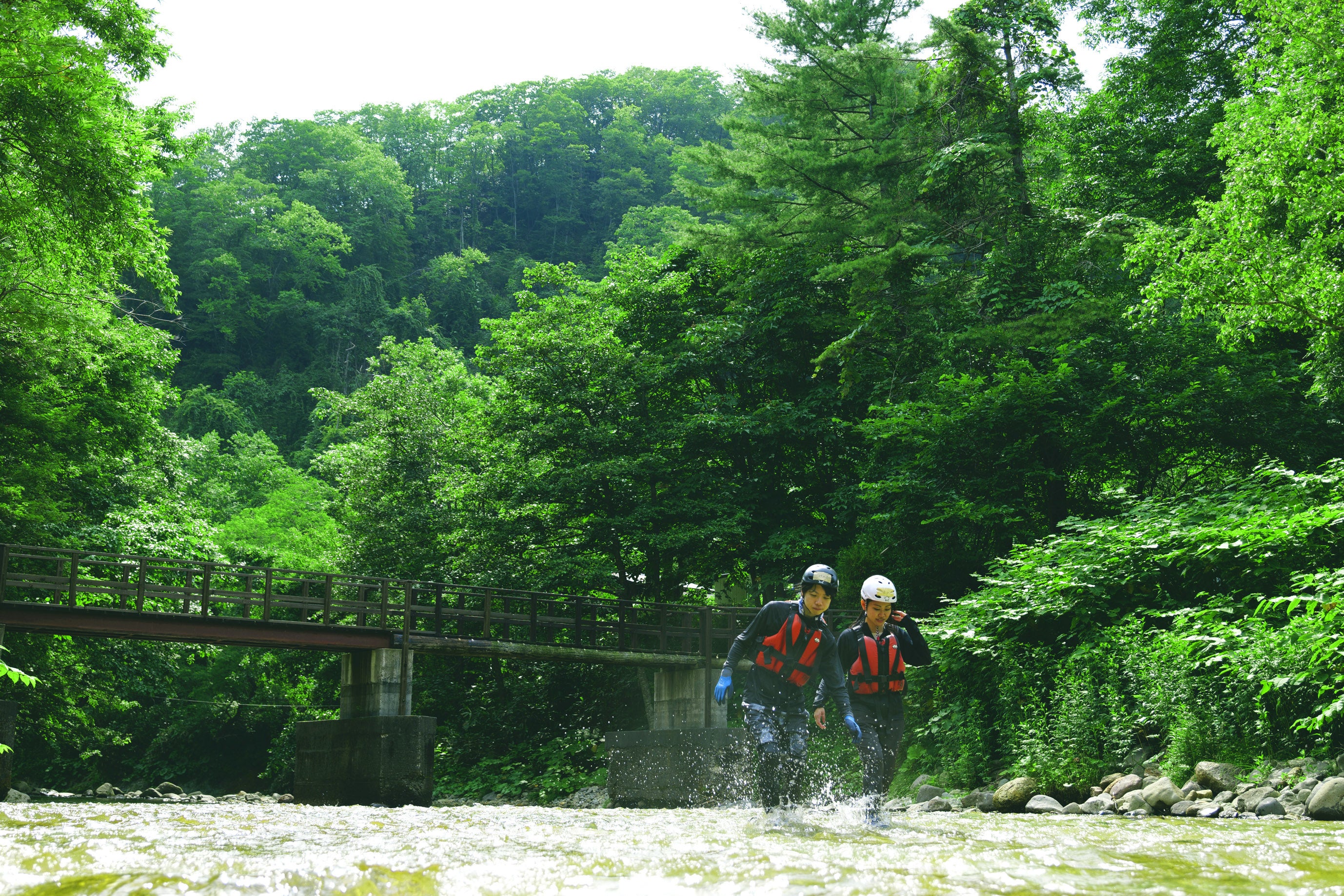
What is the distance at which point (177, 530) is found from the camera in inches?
920

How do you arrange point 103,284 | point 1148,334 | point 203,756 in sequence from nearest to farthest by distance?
point 1148,334, point 103,284, point 203,756

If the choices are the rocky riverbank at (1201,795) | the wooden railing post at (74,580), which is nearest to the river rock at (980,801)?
the rocky riverbank at (1201,795)

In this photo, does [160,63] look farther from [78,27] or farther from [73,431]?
[73,431]

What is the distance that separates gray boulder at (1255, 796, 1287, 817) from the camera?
6793 mm

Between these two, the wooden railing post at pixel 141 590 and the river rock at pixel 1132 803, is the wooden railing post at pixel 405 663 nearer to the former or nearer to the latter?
the wooden railing post at pixel 141 590

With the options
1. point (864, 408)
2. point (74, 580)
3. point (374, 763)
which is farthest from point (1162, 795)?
point (864, 408)

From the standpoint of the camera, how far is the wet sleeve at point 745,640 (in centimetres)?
733

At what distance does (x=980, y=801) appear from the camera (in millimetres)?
9695

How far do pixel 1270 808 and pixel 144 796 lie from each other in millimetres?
25362

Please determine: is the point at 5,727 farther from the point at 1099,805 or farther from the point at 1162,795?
the point at 1162,795

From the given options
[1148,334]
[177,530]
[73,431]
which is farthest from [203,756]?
[1148,334]

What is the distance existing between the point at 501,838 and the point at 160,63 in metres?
14.9

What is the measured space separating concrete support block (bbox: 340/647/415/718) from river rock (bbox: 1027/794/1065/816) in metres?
12.5

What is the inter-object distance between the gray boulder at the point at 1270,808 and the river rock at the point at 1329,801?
239 mm
